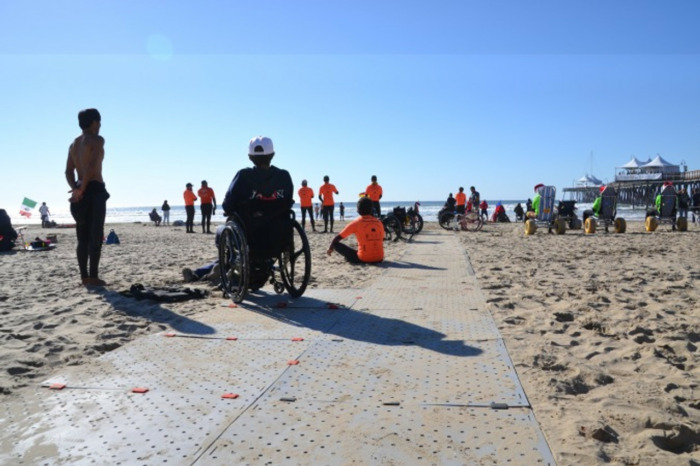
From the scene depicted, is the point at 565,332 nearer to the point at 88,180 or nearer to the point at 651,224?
the point at 88,180

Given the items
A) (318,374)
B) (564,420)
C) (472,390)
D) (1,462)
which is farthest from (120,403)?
(564,420)

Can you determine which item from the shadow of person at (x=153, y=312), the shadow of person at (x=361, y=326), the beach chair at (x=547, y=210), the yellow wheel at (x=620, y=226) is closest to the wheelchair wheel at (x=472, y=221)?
the beach chair at (x=547, y=210)

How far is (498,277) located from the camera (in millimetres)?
6422

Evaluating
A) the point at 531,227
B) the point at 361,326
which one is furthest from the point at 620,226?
the point at 361,326

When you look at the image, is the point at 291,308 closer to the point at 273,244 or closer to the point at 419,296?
the point at 273,244

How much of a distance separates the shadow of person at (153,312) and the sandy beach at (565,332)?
0.05 ft

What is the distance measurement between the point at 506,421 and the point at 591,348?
1.46 m

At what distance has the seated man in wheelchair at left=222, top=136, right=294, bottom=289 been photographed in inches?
181

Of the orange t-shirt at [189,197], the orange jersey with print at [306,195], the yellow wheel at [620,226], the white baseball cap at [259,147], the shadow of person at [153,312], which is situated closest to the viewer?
the shadow of person at [153,312]

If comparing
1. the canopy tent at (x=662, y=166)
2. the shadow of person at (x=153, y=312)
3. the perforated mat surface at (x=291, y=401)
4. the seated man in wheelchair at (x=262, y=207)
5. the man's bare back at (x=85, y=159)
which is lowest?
the perforated mat surface at (x=291, y=401)

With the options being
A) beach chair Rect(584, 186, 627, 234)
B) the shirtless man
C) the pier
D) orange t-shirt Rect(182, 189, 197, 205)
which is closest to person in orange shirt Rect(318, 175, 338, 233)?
orange t-shirt Rect(182, 189, 197, 205)

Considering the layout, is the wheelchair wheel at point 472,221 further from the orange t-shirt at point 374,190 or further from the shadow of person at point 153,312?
the shadow of person at point 153,312

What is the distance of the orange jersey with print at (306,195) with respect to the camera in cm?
1668

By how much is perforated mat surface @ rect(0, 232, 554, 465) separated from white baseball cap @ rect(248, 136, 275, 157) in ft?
5.35
